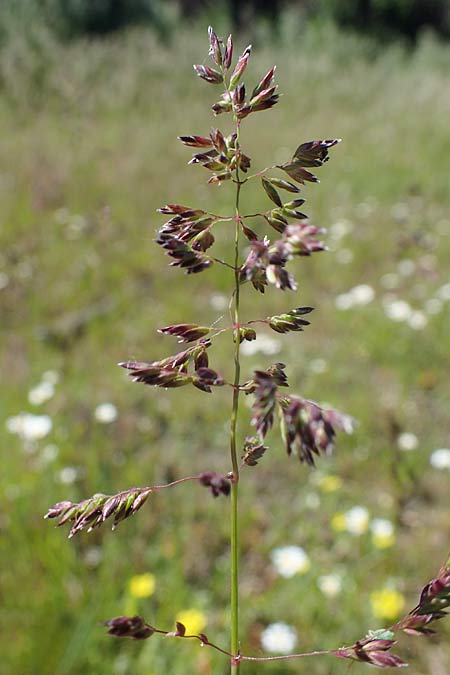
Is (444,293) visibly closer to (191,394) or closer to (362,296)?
(362,296)

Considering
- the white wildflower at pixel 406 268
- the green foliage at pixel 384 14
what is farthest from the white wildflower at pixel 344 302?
the green foliage at pixel 384 14

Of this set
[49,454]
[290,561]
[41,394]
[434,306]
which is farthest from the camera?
[434,306]

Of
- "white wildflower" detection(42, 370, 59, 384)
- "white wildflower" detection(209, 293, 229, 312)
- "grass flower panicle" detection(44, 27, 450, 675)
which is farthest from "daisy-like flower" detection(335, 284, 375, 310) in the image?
"grass flower panicle" detection(44, 27, 450, 675)

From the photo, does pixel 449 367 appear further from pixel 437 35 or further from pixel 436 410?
pixel 437 35

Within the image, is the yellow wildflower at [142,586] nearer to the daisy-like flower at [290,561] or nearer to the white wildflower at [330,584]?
the daisy-like flower at [290,561]

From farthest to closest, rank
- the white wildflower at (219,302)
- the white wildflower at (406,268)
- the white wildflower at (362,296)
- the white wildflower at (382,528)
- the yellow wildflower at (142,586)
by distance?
the white wildflower at (406,268), the white wildflower at (219,302), the white wildflower at (362,296), the white wildflower at (382,528), the yellow wildflower at (142,586)

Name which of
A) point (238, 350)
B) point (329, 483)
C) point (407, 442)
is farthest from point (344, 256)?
point (238, 350)
